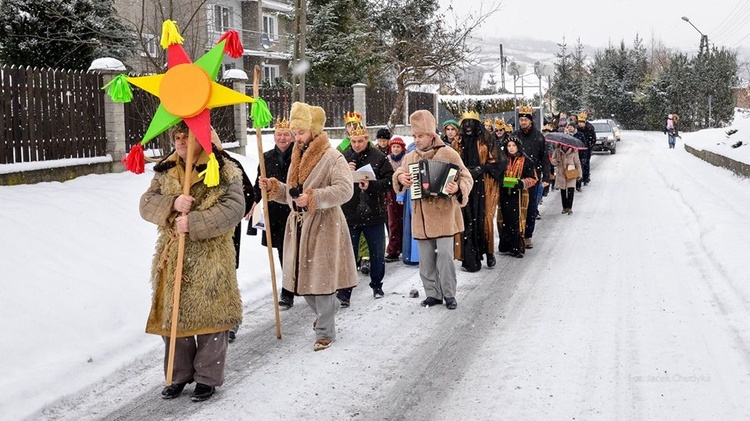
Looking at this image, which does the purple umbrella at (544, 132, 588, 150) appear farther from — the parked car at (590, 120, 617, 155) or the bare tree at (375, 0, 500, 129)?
the parked car at (590, 120, 617, 155)

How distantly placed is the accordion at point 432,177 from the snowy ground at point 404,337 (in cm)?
116

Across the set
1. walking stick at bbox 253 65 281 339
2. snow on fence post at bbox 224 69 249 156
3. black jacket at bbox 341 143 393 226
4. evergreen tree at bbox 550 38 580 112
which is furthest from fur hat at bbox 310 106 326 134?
evergreen tree at bbox 550 38 580 112

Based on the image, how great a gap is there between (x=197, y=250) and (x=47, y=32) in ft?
47.0

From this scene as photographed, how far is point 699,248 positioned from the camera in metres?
11.0

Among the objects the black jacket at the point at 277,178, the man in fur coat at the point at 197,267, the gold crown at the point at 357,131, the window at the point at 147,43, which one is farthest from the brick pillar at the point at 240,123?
the man in fur coat at the point at 197,267

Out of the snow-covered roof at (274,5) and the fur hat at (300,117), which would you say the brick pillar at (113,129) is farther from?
the snow-covered roof at (274,5)

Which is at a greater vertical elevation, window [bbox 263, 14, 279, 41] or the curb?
window [bbox 263, 14, 279, 41]

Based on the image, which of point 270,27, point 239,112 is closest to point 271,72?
point 270,27

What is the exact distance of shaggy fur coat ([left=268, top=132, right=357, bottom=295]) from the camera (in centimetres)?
664

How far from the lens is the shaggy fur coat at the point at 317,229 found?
6.64 m

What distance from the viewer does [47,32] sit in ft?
58.1

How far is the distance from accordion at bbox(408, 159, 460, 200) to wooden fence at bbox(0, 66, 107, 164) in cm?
646

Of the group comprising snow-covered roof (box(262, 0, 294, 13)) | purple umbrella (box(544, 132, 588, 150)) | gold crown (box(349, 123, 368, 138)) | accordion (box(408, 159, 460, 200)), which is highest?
snow-covered roof (box(262, 0, 294, 13))

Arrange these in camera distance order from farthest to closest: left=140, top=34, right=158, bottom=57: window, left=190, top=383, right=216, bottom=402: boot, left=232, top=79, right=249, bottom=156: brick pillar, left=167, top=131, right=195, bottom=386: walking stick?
left=232, top=79, right=249, bottom=156: brick pillar < left=140, top=34, right=158, bottom=57: window < left=190, top=383, right=216, bottom=402: boot < left=167, top=131, right=195, bottom=386: walking stick
